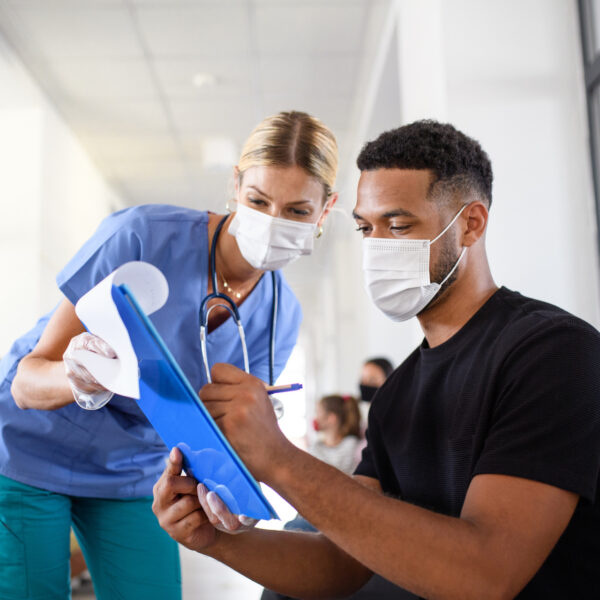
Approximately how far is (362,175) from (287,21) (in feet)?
9.12

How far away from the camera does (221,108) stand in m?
4.63

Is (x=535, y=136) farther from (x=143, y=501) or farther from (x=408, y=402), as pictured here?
(x=143, y=501)

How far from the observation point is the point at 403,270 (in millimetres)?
1069

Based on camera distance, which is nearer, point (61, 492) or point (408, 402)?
point (408, 402)

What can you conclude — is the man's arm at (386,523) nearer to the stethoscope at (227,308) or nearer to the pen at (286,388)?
the pen at (286,388)

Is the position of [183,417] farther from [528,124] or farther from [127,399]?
[528,124]

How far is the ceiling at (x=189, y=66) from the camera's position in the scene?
3512mm

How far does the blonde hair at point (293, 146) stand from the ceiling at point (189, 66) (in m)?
2.32

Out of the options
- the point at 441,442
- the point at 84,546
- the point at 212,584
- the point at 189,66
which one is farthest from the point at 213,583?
the point at 189,66

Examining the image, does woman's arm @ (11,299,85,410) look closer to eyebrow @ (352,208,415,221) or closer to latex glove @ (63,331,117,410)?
latex glove @ (63,331,117,410)

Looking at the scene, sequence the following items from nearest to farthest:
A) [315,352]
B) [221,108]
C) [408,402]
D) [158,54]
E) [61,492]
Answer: [408,402]
[61,492]
[158,54]
[221,108]
[315,352]

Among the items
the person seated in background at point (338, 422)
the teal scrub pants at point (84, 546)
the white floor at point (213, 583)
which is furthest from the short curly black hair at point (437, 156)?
the person seated in background at point (338, 422)

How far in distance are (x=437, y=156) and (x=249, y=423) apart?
22.6 inches

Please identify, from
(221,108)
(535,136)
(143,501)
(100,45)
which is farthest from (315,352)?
(143,501)
